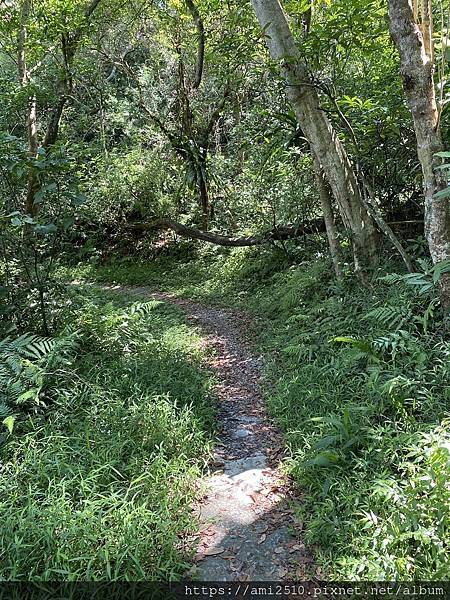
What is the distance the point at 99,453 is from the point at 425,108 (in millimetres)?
4214

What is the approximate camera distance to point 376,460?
3125 mm

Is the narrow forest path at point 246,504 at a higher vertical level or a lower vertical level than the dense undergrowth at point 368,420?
lower

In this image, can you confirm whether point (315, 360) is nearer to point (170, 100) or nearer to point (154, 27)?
point (170, 100)

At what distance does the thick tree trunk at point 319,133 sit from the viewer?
5.64 m

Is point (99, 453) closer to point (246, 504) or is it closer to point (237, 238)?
point (246, 504)

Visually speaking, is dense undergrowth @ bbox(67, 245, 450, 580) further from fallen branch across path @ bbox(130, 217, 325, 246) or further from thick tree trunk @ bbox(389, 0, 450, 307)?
Answer: fallen branch across path @ bbox(130, 217, 325, 246)

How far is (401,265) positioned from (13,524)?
16.8 feet

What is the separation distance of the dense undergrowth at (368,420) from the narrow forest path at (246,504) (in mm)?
154

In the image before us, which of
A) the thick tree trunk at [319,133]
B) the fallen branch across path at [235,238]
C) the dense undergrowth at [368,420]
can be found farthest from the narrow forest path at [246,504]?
the fallen branch across path at [235,238]

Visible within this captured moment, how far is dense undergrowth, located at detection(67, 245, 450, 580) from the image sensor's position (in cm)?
249

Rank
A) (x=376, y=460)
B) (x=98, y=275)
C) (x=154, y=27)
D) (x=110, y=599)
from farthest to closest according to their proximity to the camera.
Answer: (x=154, y=27), (x=98, y=275), (x=376, y=460), (x=110, y=599)

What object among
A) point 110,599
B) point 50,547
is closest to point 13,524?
point 50,547

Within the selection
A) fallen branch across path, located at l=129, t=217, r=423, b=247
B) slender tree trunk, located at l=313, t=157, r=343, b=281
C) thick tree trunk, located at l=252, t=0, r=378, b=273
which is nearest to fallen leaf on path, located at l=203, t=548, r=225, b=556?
thick tree trunk, located at l=252, t=0, r=378, b=273

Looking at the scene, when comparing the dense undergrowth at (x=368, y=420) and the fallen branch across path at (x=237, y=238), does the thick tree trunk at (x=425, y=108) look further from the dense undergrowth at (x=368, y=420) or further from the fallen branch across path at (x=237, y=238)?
the fallen branch across path at (x=237, y=238)
